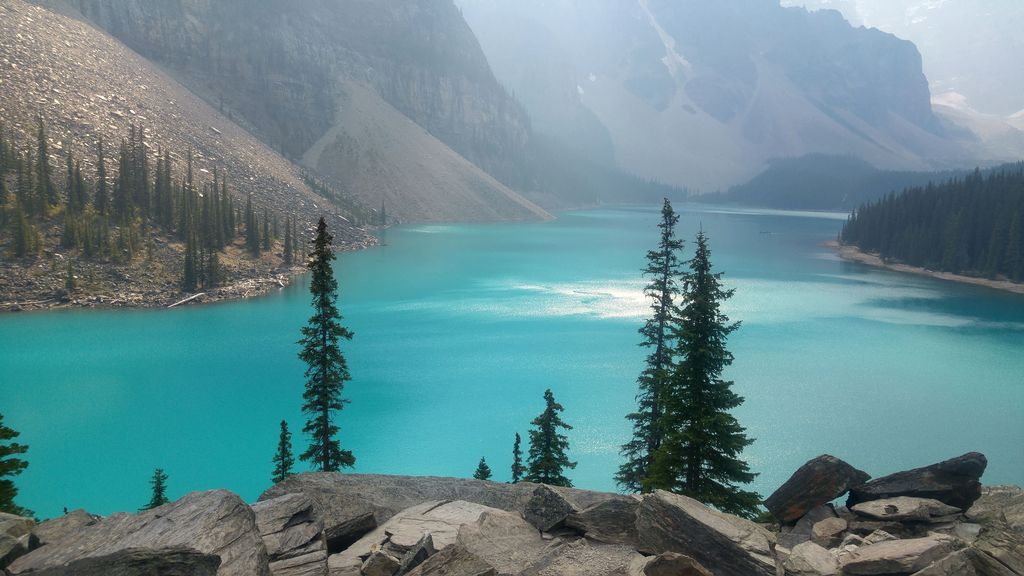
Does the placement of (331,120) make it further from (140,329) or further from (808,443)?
(808,443)

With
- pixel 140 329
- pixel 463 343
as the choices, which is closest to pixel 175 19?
pixel 140 329

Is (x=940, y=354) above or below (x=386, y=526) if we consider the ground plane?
below

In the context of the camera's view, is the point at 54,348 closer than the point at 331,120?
Yes

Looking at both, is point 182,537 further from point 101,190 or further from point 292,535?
point 101,190

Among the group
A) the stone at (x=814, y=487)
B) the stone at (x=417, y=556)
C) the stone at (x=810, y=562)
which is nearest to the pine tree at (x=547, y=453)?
the stone at (x=814, y=487)

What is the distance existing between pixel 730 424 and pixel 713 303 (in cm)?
295

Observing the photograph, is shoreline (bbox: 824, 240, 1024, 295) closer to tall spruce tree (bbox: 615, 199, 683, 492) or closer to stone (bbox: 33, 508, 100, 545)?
tall spruce tree (bbox: 615, 199, 683, 492)

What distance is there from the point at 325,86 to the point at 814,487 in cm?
16403

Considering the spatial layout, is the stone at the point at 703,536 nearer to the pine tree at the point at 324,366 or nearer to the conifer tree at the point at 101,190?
the pine tree at the point at 324,366

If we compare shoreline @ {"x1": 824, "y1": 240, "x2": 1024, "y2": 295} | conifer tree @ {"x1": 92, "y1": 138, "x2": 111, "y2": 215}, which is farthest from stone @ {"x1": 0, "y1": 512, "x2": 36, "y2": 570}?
shoreline @ {"x1": 824, "y1": 240, "x2": 1024, "y2": 295}

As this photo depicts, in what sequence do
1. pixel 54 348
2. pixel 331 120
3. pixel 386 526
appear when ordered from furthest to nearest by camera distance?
pixel 331 120 < pixel 54 348 < pixel 386 526

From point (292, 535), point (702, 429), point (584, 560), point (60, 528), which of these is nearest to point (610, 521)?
point (584, 560)

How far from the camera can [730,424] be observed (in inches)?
585

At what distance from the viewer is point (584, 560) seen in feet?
29.0
